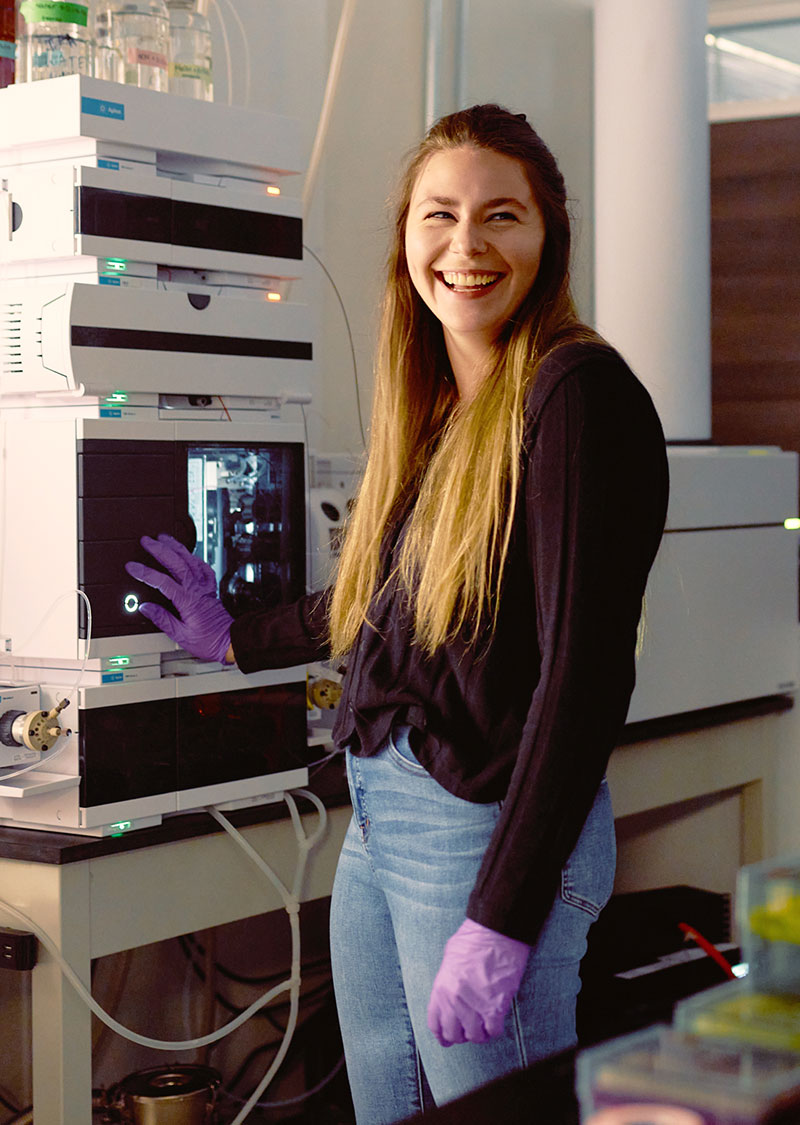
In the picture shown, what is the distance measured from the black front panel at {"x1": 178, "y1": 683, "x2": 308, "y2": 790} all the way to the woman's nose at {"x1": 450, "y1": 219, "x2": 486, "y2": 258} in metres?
0.75

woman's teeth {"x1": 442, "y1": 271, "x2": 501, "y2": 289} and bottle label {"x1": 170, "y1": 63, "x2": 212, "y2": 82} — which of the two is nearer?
woman's teeth {"x1": 442, "y1": 271, "x2": 501, "y2": 289}

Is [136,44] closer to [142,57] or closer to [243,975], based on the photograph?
[142,57]

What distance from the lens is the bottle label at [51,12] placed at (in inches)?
68.2

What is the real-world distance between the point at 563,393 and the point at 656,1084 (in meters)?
0.67

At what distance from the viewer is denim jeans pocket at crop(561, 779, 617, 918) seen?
3.92 ft

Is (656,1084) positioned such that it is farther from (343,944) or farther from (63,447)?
(63,447)

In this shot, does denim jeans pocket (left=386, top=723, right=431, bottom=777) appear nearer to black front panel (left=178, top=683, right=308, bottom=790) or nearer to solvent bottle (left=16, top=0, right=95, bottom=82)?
black front panel (left=178, top=683, right=308, bottom=790)

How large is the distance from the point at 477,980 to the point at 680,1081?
0.53 m

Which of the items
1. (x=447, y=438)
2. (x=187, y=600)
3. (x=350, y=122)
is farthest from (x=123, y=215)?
(x=350, y=122)

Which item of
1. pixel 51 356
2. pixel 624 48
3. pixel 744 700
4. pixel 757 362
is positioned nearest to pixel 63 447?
pixel 51 356

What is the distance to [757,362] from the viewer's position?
3.55m

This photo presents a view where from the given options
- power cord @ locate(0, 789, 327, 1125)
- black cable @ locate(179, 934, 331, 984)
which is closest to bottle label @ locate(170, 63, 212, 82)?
power cord @ locate(0, 789, 327, 1125)

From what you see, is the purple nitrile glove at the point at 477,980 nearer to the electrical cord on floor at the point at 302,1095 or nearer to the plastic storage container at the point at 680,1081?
the plastic storage container at the point at 680,1081

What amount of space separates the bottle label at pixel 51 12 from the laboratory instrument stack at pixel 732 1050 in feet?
4.91
